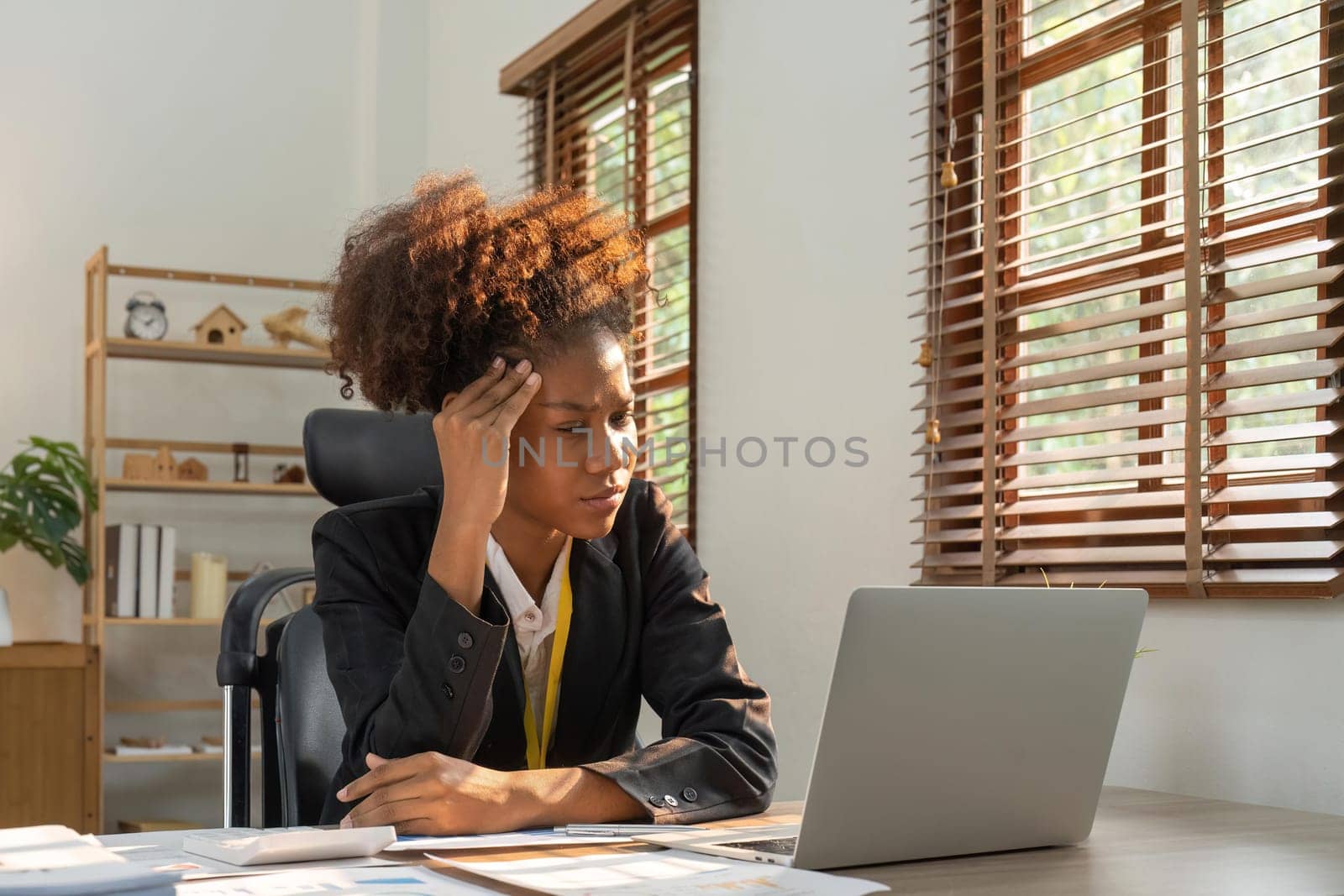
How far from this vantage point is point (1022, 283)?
222 centimetres

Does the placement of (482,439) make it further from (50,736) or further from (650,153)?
(50,736)

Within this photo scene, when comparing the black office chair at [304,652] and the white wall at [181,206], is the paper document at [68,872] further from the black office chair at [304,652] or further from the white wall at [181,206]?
the white wall at [181,206]

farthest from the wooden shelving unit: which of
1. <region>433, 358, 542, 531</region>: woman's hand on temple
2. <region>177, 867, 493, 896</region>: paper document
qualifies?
<region>177, 867, 493, 896</region>: paper document

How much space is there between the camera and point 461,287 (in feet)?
5.02

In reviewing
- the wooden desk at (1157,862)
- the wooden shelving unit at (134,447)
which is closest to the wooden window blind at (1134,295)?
the wooden desk at (1157,862)

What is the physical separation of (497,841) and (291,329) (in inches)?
129

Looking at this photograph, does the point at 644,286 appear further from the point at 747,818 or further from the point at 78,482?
the point at 78,482

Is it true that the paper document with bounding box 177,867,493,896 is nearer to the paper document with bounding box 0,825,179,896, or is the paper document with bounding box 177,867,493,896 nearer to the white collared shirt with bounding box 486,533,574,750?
the paper document with bounding box 0,825,179,896

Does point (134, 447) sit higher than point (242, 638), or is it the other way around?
point (134, 447)

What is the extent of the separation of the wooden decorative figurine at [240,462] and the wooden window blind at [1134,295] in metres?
2.48

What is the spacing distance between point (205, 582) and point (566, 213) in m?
2.77

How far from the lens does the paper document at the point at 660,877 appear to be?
2.97 ft

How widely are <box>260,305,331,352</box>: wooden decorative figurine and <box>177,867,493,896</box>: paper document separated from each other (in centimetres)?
332

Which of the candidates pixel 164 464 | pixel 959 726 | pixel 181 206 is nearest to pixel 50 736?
pixel 164 464
